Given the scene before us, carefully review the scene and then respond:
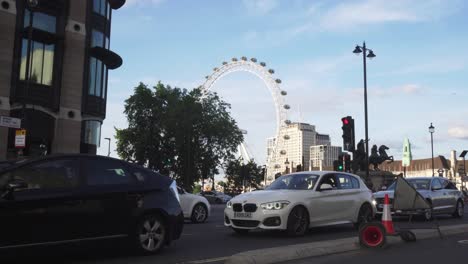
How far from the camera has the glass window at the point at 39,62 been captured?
31.4 m

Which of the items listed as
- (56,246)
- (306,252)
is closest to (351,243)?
(306,252)

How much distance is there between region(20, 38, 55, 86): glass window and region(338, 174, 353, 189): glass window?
2417cm

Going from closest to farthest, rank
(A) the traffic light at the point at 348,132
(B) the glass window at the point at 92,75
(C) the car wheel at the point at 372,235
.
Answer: (C) the car wheel at the point at 372,235, (A) the traffic light at the point at 348,132, (B) the glass window at the point at 92,75

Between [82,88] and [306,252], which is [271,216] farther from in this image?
[82,88]

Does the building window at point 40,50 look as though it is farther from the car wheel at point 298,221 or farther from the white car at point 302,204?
the car wheel at point 298,221

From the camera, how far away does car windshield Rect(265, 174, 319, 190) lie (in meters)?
11.7

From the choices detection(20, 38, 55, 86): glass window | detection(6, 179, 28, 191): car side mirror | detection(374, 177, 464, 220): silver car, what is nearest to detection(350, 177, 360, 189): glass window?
detection(374, 177, 464, 220): silver car

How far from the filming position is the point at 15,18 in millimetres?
30750

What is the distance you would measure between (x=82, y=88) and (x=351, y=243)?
2864 cm

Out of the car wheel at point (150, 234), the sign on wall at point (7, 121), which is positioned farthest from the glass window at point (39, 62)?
the car wheel at point (150, 234)

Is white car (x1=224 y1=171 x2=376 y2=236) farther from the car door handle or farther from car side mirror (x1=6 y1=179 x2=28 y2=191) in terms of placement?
car side mirror (x1=6 y1=179 x2=28 y2=191)

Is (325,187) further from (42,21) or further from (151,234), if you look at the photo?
(42,21)

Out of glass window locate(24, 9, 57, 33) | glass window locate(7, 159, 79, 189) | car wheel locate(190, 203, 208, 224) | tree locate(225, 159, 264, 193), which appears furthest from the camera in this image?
tree locate(225, 159, 264, 193)

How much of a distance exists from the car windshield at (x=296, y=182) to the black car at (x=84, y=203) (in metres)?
3.95
